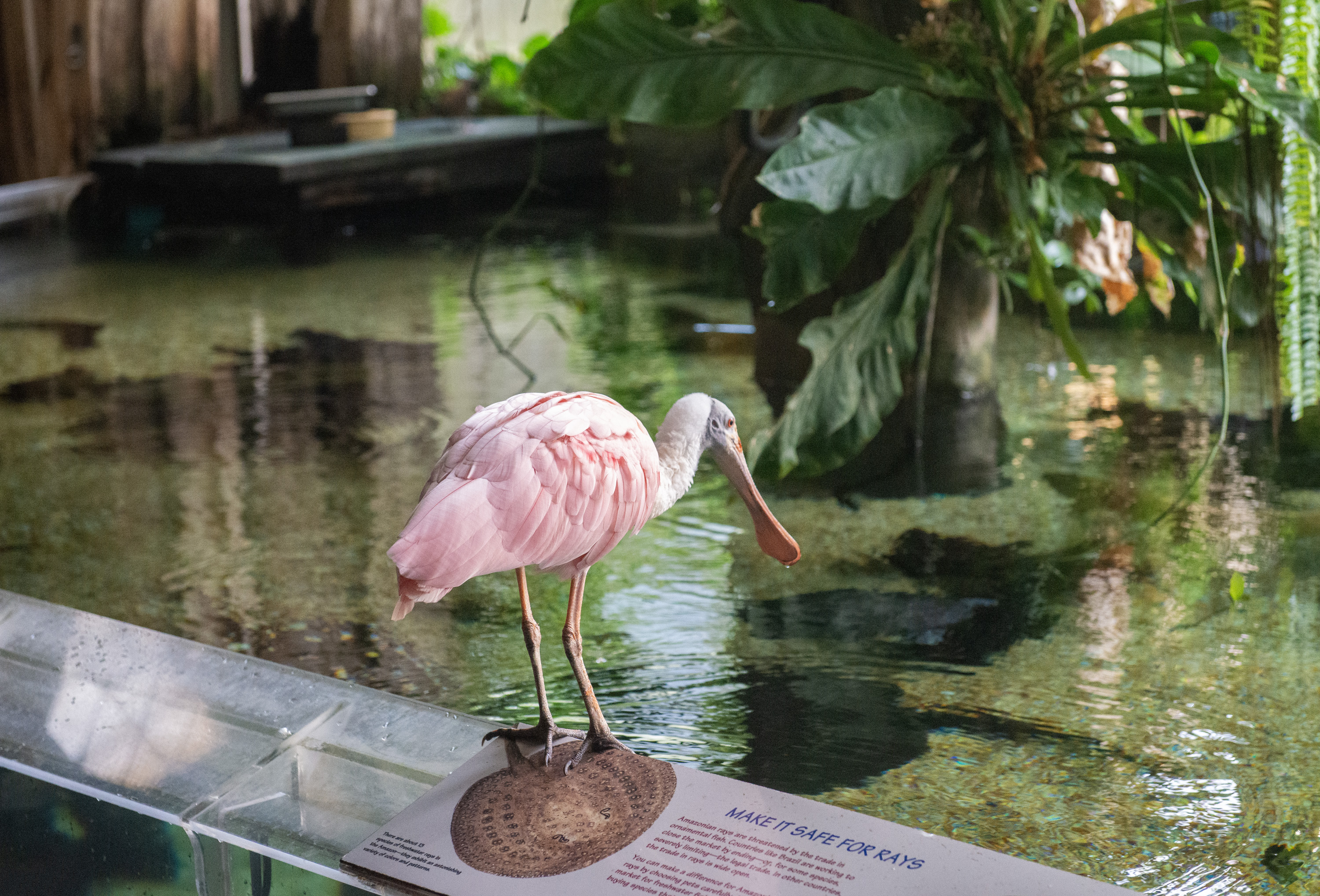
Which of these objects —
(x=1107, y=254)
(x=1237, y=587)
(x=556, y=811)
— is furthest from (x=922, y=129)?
(x=556, y=811)

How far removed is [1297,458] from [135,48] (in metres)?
5.55

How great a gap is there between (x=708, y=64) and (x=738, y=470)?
3.74 ft

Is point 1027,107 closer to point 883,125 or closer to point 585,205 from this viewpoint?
point 883,125

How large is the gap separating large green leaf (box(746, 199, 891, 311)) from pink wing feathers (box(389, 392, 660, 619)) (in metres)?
1.01

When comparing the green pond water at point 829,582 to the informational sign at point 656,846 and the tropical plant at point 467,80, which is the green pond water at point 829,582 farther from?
the tropical plant at point 467,80

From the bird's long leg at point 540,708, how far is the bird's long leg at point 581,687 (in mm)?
24

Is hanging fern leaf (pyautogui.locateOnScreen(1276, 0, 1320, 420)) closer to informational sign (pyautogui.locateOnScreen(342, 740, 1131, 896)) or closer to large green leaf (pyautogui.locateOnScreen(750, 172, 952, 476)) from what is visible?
large green leaf (pyautogui.locateOnScreen(750, 172, 952, 476))

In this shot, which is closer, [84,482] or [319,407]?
[84,482]

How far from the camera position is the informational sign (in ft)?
3.18

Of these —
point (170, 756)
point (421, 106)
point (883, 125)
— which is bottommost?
point (170, 756)

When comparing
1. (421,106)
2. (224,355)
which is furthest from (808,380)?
(421,106)

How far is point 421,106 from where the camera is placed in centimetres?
746

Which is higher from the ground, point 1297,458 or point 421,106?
point 421,106

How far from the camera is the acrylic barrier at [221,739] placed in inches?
44.0
